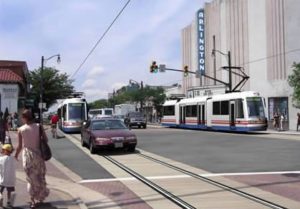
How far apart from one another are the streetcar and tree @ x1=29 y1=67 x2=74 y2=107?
3442 cm

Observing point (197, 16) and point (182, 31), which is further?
point (182, 31)

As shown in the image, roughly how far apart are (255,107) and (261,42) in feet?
77.7

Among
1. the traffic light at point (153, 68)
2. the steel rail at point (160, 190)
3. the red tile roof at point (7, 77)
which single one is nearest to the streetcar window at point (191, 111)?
the traffic light at point (153, 68)

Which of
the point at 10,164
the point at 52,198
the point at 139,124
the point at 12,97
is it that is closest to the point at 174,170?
the point at 52,198

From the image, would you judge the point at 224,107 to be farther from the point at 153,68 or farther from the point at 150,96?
the point at 150,96

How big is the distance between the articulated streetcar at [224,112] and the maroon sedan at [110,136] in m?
16.2

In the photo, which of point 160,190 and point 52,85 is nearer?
point 160,190

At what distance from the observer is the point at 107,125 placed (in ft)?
77.8

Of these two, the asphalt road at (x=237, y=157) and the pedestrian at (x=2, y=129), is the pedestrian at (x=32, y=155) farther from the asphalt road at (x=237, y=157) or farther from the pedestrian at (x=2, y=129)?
the pedestrian at (x=2, y=129)

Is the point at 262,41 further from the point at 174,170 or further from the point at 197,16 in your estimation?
the point at 174,170

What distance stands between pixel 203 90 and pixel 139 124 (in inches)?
773

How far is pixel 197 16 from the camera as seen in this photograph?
253 feet

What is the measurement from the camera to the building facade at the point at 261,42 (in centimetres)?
5519

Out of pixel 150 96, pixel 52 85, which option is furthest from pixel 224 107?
pixel 150 96
